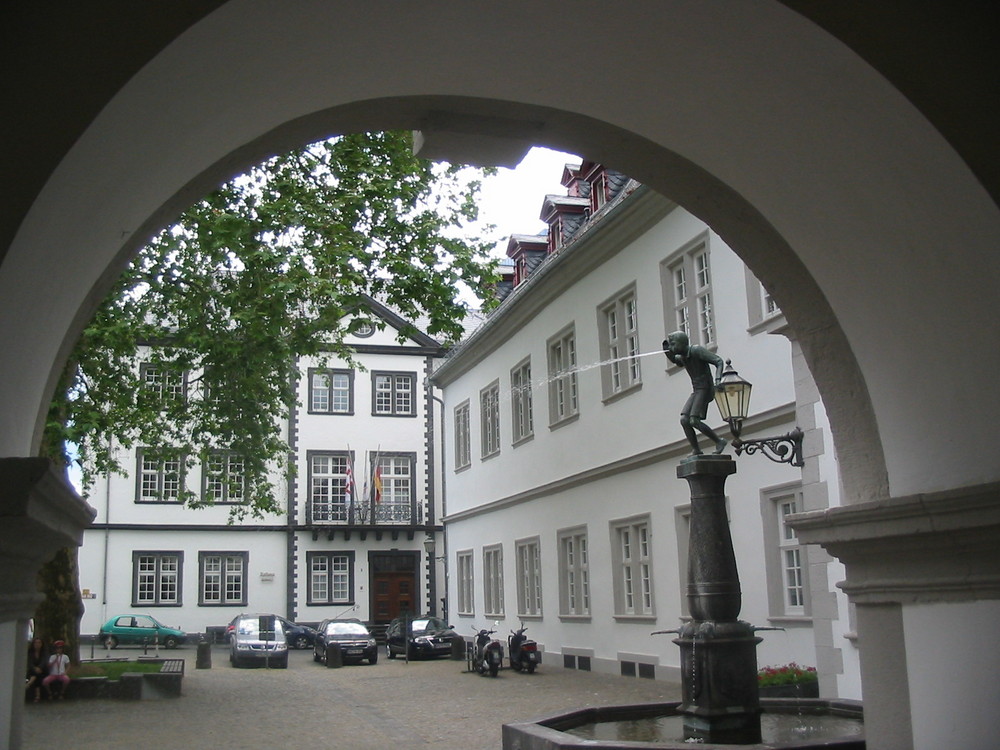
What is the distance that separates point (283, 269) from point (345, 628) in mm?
17298

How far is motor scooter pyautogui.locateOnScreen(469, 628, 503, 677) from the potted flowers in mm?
10317

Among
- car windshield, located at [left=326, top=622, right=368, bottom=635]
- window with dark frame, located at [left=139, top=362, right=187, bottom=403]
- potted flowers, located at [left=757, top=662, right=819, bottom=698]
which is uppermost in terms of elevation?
Answer: window with dark frame, located at [left=139, top=362, right=187, bottom=403]

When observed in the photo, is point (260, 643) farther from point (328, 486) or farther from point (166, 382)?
point (328, 486)

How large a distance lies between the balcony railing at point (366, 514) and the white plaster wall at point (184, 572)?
1.81m

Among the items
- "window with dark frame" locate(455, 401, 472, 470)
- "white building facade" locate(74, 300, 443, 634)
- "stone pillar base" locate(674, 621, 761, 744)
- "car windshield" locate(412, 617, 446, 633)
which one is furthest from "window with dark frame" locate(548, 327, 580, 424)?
"white building facade" locate(74, 300, 443, 634)

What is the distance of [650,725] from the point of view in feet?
33.2

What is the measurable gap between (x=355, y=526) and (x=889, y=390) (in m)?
40.6

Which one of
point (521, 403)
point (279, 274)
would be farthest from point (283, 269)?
point (521, 403)

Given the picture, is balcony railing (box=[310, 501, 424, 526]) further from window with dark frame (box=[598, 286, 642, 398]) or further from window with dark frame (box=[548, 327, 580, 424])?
window with dark frame (box=[598, 286, 642, 398])

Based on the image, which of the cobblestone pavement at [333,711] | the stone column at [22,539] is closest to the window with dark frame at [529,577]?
the cobblestone pavement at [333,711]

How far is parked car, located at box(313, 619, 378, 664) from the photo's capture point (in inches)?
1192

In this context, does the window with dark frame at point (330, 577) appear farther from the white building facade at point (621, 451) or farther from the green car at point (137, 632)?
the white building facade at point (621, 451)

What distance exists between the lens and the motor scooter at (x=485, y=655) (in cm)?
2397

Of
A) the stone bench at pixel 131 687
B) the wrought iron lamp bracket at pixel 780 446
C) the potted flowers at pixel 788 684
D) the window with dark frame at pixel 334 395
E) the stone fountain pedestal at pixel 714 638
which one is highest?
the window with dark frame at pixel 334 395
